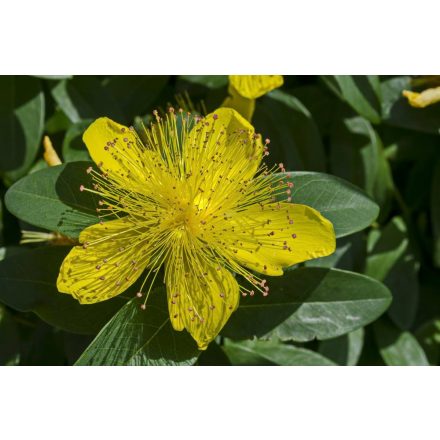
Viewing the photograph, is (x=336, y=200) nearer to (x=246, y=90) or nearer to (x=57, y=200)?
(x=246, y=90)

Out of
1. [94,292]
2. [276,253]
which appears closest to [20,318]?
[94,292]

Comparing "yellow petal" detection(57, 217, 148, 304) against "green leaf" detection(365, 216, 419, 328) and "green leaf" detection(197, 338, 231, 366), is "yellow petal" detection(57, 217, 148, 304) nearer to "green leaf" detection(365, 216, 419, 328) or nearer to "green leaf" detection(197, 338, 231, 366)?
"green leaf" detection(197, 338, 231, 366)

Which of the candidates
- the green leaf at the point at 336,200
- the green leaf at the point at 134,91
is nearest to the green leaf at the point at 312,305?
the green leaf at the point at 336,200

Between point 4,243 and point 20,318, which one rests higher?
point 4,243

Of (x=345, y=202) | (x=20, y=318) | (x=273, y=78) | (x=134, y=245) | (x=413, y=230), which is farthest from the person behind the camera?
(x=413, y=230)

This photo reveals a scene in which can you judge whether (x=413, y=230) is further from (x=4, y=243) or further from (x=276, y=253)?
(x=4, y=243)

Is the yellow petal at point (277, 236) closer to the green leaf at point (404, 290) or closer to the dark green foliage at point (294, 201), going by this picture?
the dark green foliage at point (294, 201)

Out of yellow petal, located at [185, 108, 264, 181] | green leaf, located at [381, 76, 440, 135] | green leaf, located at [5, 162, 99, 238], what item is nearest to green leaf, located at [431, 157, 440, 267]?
green leaf, located at [381, 76, 440, 135]
